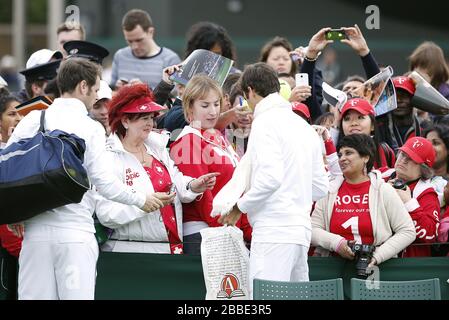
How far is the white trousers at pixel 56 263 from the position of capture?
621 centimetres

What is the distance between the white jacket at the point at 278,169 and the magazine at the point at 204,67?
1226 millimetres

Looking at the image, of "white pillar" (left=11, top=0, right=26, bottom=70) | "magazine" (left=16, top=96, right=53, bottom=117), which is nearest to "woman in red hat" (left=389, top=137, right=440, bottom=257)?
"magazine" (left=16, top=96, right=53, bottom=117)

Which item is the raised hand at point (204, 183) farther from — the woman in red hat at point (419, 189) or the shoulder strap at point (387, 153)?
the shoulder strap at point (387, 153)

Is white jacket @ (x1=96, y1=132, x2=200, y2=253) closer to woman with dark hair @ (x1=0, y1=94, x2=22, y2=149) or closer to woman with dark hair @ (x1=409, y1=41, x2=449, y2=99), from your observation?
woman with dark hair @ (x1=0, y1=94, x2=22, y2=149)

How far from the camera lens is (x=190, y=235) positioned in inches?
283

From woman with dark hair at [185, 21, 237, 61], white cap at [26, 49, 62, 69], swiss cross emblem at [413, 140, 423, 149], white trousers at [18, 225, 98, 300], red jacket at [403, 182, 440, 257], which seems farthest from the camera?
white cap at [26, 49, 62, 69]

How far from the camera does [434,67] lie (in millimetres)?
9055

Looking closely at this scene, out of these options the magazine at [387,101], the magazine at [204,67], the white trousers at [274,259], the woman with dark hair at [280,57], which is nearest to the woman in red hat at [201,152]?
the magazine at [204,67]

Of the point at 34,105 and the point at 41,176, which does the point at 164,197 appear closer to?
the point at 41,176

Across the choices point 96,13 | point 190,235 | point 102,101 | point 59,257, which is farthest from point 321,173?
point 96,13

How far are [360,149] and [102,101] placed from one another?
2.20 metres

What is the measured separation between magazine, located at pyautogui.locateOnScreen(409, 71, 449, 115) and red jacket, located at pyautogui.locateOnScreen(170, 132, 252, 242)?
192 centimetres

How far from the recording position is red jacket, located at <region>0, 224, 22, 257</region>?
7086mm
